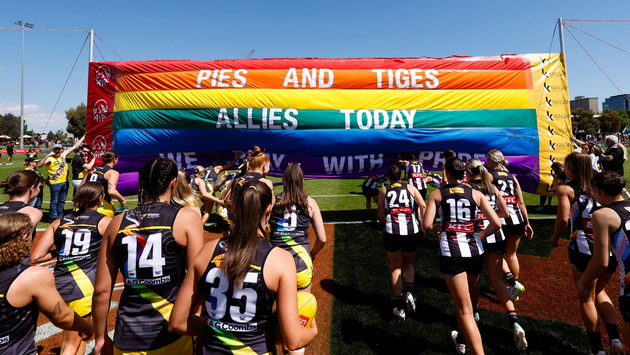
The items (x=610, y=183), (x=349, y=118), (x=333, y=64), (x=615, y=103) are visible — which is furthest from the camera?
(x=615, y=103)

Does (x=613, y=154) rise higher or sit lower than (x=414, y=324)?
higher

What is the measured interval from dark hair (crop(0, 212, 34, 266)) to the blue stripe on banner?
597cm

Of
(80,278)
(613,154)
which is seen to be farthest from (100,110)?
(613,154)

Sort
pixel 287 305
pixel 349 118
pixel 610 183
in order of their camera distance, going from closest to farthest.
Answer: pixel 287 305 < pixel 610 183 < pixel 349 118

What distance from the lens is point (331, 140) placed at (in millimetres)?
7801

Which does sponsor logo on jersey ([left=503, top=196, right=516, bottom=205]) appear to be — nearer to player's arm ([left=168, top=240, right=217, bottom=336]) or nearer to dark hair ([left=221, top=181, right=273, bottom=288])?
dark hair ([left=221, top=181, right=273, bottom=288])

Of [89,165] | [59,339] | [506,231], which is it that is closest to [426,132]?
[506,231]

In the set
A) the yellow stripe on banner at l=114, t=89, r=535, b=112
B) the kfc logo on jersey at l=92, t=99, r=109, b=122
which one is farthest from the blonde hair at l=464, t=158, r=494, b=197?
the kfc logo on jersey at l=92, t=99, r=109, b=122

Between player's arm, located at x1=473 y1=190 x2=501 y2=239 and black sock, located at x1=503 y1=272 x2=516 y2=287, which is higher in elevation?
player's arm, located at x1=473 y1=190 x2=501 y2=239

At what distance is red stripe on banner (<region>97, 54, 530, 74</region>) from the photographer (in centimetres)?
792

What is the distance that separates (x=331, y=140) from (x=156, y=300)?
19.5 ft

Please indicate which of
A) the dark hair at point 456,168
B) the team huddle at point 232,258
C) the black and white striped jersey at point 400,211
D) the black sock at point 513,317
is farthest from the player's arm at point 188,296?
the black sock at point 513,317

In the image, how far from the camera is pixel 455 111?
25.5 ft

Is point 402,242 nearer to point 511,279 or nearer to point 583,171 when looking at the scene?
point 511,279
